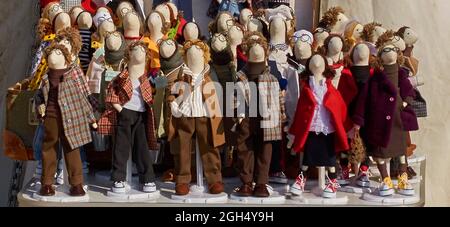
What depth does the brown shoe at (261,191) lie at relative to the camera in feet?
19.7

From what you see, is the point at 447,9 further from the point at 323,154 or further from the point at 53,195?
the point at 53,195

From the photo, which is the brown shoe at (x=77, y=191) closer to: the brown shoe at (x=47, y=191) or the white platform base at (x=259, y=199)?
the brown shoe at (x=47, y=191)

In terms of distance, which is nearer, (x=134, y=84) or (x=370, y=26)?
(x=134, y=84)

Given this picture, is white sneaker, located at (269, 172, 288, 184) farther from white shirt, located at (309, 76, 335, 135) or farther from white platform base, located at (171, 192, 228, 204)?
white shirt, located at (309, 76, 335, 135)

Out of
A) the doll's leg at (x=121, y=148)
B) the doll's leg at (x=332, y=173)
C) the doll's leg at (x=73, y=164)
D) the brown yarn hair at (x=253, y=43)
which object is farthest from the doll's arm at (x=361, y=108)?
the doll's leg at (x=73, y=164)

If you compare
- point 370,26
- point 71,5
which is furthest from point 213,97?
point 71,5

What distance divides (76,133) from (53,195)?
0.51 metres

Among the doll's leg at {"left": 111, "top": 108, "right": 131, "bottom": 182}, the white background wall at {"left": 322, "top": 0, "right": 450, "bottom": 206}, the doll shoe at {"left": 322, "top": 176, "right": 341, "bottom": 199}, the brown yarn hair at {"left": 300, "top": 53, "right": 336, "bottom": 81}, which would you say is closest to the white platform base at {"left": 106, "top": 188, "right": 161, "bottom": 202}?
the doll's leg at {"left": 111, "top": 108, "right": 131, "bottom": 182}

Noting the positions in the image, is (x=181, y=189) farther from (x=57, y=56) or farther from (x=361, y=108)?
(x=361, y=108)

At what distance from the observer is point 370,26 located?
664 centimetres

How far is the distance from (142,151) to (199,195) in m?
0.55

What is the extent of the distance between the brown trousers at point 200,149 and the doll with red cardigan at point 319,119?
623mm

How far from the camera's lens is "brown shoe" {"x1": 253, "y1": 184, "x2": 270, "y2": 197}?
19.7 ft

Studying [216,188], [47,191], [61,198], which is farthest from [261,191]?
[47,191]
